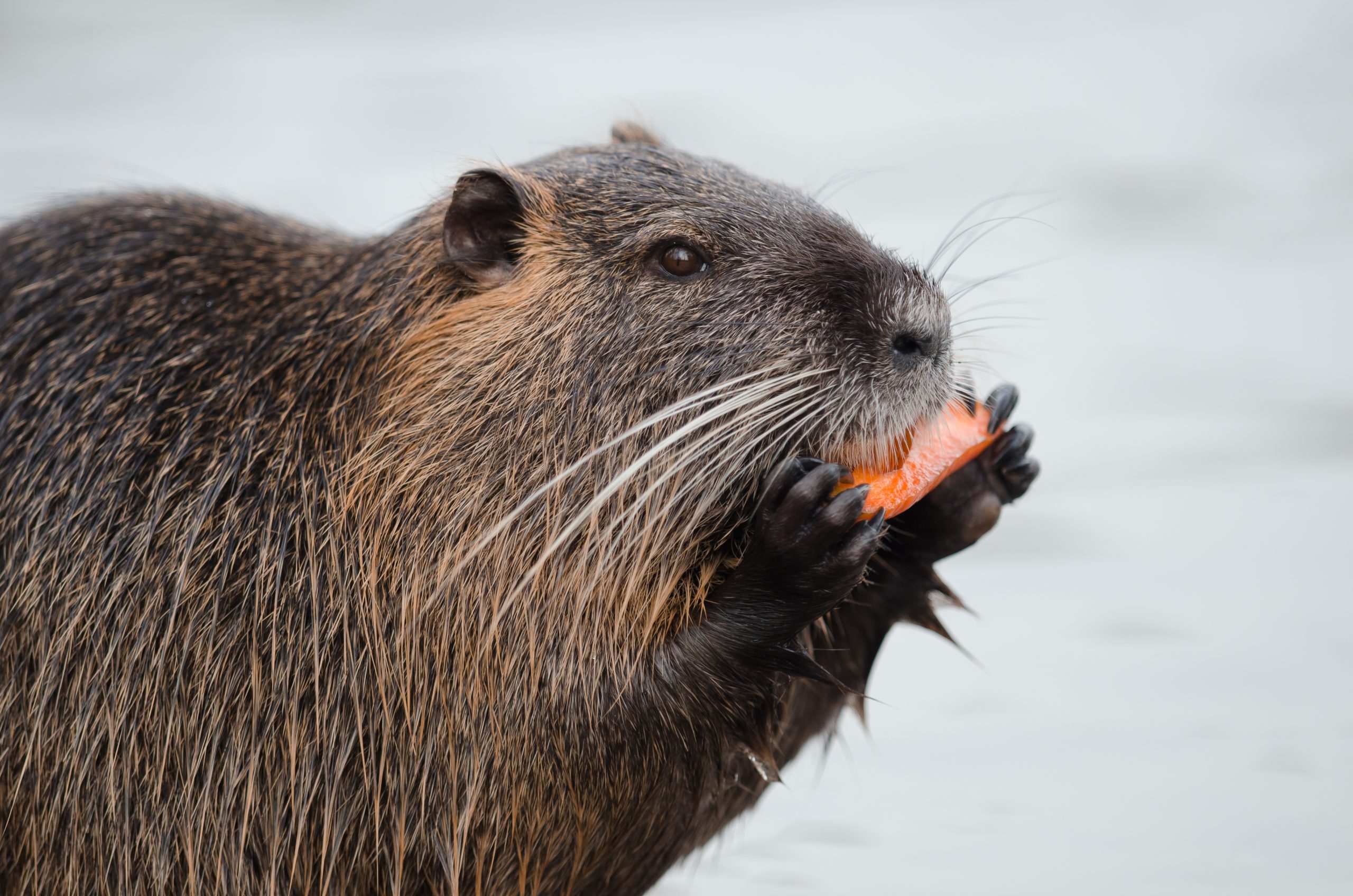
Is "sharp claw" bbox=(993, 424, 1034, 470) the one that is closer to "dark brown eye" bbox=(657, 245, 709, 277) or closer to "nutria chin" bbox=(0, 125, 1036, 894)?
"nutria chin" bbox=(0, 125, 1036, 894)

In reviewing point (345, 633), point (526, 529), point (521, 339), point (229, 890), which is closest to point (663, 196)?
point (521, 339)

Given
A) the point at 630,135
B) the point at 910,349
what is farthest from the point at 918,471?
the point at 630,135

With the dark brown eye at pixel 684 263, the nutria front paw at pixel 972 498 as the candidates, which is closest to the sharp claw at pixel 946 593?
the nutria front paw at pixel 972 498

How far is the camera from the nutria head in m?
2.84

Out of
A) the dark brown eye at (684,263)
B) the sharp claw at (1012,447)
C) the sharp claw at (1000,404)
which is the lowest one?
the sharp claw at (1012,447)

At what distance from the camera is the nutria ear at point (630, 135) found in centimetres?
373

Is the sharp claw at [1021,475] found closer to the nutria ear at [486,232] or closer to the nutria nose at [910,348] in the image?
the nutria nose at [910,348]

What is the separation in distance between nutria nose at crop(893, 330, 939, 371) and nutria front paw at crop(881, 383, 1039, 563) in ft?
1.62

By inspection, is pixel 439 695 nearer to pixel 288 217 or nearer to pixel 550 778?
pixel 550 778

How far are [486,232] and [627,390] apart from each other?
48cm

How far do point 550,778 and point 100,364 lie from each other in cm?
135

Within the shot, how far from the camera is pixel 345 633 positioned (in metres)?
3.02

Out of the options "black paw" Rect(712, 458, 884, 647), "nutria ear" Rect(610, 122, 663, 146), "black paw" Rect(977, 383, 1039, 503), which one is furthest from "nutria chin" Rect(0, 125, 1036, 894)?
"nutria ear" Rect(610, 122, 663, 146)

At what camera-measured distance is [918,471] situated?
2.96 m
